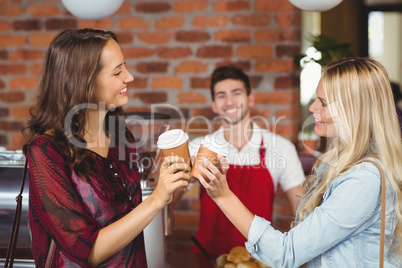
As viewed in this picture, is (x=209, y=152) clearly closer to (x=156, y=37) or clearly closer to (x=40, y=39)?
(x=156, y=37)

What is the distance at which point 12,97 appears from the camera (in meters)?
2.73

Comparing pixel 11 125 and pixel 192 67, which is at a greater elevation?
pixel 192 67

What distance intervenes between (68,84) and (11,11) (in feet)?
5.66

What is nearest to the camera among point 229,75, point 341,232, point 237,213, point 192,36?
point 341,232

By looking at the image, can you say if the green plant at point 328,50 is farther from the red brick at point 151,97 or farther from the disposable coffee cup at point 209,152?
the disposable coffee cup at point 209,152

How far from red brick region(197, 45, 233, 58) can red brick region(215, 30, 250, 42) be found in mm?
42

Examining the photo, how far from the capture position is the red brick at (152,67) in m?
2.60

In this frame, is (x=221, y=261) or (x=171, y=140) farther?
(x=221, y=261)

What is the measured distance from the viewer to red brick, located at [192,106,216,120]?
8.45 ft

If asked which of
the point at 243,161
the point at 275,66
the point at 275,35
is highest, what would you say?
the point at 275,35

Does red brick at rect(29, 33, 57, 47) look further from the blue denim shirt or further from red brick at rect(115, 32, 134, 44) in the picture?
the blue denim shirt

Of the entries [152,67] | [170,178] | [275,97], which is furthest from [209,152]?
[152,67]

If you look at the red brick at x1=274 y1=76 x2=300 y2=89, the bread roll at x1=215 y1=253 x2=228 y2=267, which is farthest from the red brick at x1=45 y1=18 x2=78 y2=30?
the bread roll at x1=215 y1=253 x2=228 y2=267

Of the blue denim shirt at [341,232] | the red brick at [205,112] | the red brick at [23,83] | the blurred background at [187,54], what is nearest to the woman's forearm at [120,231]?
the blue denim shirt at [341,232]
